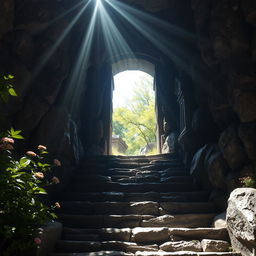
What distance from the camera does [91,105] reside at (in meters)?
9.62

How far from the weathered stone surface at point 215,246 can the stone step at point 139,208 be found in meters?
1.12

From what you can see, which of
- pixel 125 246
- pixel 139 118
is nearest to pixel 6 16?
pixel 125 246

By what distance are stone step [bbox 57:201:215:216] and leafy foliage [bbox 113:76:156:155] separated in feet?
54.1

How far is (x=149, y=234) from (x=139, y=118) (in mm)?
18609

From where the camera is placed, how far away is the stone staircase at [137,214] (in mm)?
3646

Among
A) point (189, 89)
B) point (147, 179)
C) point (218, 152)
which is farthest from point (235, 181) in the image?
point (189, 89)

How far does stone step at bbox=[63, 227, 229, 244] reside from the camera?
381cm

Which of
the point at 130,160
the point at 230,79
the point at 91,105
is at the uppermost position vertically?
the point at 91,105

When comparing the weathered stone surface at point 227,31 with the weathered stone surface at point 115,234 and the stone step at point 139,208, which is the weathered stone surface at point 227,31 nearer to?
the stone step at point 139,208

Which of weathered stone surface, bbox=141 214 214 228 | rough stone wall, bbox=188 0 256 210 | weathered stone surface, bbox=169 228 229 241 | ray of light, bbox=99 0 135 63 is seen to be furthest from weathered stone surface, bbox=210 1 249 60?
ray of light, bbox=99 0 135 63

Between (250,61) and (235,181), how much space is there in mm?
2108

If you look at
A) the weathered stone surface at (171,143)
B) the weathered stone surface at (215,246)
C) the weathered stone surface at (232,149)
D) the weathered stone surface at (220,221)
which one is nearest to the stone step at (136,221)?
the weathered stone surface at (220,221)

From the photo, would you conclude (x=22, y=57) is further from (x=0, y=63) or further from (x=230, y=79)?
(x=230, y=79)

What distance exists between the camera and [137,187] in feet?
18.7
